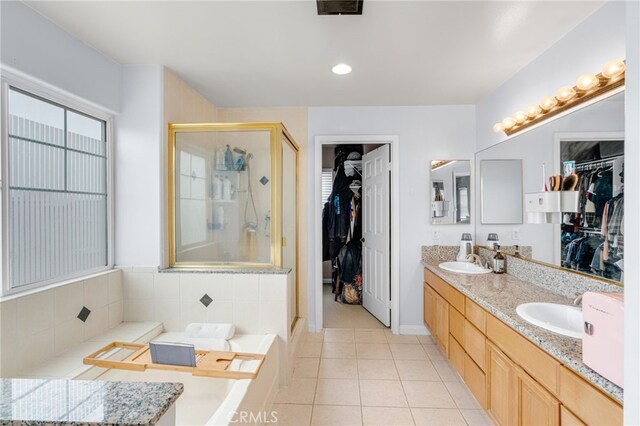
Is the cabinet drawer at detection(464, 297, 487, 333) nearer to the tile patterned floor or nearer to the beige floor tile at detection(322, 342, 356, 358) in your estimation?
the tile patterned floor

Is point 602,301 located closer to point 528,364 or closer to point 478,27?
point 528,364

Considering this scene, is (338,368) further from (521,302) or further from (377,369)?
(521,302)

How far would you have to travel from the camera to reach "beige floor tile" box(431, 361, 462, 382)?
234cm

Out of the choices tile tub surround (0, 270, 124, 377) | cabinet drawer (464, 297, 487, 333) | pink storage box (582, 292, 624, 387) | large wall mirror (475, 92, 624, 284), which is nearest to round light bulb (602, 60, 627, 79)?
large wall mirror (475, 92, 624, 284)

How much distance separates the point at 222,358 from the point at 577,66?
267cm

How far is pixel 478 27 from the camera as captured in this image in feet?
5.87

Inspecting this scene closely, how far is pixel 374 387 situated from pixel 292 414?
2.14 ft

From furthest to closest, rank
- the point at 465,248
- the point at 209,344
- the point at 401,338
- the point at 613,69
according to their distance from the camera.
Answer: the point at 401,338 → the point at 465,248 → the point at 209,344 → the point at 613,69

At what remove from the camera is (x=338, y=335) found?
3.12 meters

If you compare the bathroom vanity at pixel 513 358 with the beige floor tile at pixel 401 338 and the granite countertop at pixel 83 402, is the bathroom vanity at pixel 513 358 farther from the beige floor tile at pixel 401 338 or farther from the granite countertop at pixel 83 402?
the granite countertop at pixel 83 402

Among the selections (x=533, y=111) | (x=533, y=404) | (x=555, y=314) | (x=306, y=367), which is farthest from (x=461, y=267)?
(x=306, y=367)

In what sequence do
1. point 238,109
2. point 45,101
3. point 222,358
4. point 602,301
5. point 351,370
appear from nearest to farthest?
1. point 602,301
2. point 222,358
3. point 45,101
4. point 351,370
5. point 238,109

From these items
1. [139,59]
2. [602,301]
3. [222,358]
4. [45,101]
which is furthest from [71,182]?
[602,301]

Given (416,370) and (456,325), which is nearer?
(456,325)
